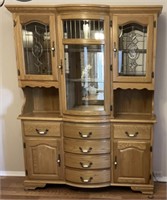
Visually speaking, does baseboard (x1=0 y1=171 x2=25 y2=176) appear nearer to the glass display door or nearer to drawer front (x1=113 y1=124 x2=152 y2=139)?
the glass display door

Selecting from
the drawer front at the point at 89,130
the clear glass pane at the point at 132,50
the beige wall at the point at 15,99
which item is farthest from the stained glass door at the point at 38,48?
the clear glass pane at the point at 132,50

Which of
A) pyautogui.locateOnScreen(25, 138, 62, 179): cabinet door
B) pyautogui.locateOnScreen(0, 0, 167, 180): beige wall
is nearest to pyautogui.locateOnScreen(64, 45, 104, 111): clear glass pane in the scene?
pyautogui.locateOnScreen(25, 138, 62, 179): cabinet door

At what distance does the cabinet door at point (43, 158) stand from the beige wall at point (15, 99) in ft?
1.37

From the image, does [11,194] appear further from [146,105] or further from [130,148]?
[146,105]

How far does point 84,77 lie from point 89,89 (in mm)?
130

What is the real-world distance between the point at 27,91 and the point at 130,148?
1201 mm

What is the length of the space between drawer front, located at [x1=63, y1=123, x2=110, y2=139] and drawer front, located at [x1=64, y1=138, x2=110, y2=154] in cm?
5

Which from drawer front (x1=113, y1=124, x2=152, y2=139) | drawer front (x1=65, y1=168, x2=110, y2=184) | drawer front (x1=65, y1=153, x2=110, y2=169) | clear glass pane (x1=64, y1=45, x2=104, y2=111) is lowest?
drawer front (x1=65, y1=168, x2=110, y2=184)

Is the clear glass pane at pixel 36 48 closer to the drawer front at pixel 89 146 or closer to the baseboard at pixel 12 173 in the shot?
the drawer front at pixel 89 146

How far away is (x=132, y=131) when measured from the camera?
2404mm

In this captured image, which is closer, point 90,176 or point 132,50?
point 132,50

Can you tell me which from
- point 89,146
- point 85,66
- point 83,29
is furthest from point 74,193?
point 83,29

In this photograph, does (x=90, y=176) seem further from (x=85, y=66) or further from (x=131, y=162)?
(x=85, y=66)

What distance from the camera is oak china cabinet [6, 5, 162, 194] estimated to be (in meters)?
2.25
